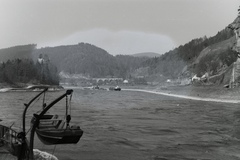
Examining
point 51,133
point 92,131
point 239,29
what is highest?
point 239,29

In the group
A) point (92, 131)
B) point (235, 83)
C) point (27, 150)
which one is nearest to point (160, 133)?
point (92, 131)

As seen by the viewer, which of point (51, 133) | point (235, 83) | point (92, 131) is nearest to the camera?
point (51, 133)

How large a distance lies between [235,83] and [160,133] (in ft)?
293

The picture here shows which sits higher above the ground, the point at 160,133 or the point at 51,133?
the point at 51,133

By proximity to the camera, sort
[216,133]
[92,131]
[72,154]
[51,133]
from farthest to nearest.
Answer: [92,131]
[216,133]
[72,154]
[51,133]

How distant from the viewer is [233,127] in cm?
4791

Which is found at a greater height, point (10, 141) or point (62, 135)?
point (62, 135)

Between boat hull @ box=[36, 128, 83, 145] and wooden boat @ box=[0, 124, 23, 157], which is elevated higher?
boat hull @ box=[36, 128, 83, 145]

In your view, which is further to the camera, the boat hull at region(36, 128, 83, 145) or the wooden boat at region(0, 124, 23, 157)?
the wooden boat at region(0, 124, 23, 157)

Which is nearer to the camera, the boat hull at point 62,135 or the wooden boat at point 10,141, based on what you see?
the boat hull at point 62,135

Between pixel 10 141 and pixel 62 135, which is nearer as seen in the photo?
pixel 62 135

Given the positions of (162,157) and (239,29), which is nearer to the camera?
(162,157)

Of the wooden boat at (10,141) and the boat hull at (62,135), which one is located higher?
the boat hull at (62,135)

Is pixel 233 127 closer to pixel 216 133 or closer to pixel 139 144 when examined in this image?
pixel 216 133
